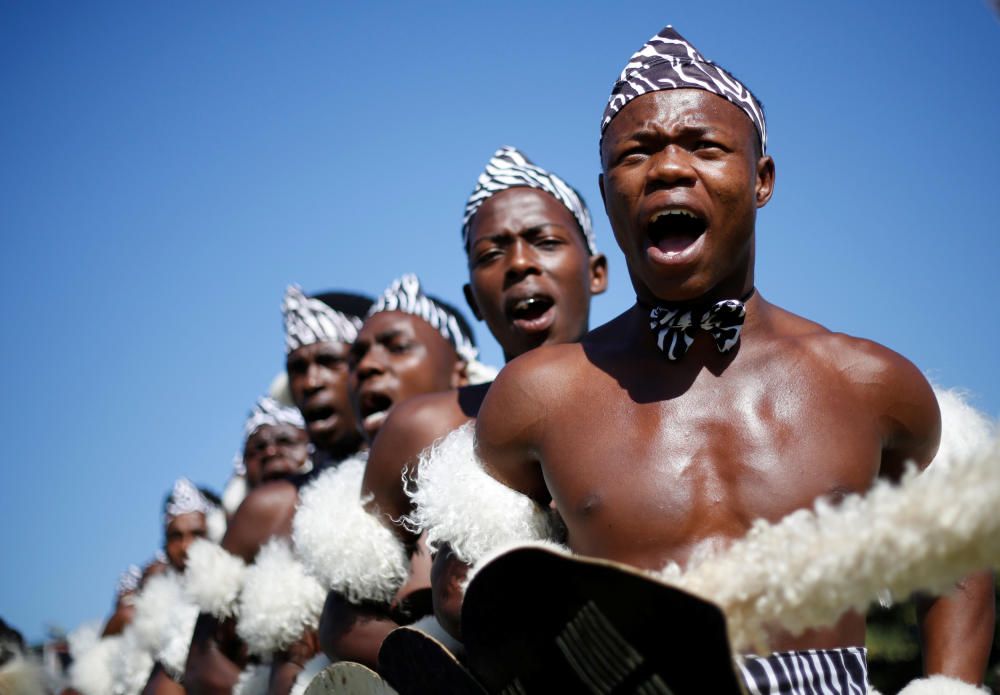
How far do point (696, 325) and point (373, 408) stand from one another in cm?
232

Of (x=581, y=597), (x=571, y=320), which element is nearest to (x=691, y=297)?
(x=581, y=597)

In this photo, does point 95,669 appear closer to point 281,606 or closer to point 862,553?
point 281,606

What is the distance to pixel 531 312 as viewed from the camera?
3432 mm

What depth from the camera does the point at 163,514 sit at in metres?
9.38

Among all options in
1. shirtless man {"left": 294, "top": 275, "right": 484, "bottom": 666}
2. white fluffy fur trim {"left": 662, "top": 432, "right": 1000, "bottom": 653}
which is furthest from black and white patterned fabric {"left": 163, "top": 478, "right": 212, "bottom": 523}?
white fluffy fur trim {"left": 662, "top": 432, "right": 1000, "bottom": 653}

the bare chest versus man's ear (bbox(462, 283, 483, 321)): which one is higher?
man's ear (bbox(462, 283, 483, 321))

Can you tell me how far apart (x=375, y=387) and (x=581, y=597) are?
9.11ft

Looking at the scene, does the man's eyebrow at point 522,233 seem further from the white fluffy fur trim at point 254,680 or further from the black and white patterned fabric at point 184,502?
the black and white patterned fabric at point 184,502

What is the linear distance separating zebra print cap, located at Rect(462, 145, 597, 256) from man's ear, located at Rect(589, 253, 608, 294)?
3cm

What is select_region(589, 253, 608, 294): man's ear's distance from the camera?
3854 millimetres

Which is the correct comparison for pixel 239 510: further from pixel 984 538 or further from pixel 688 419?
pixel 984 538

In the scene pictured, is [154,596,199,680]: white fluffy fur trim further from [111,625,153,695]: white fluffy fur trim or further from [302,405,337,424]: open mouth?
[302,405,337,424]: open mouth

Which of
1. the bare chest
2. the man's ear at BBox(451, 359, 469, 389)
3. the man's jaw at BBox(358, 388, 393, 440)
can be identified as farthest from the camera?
the man's ear at BBox(451, 359, 469, 389)

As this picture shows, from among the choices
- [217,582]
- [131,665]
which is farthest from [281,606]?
[131,665]
